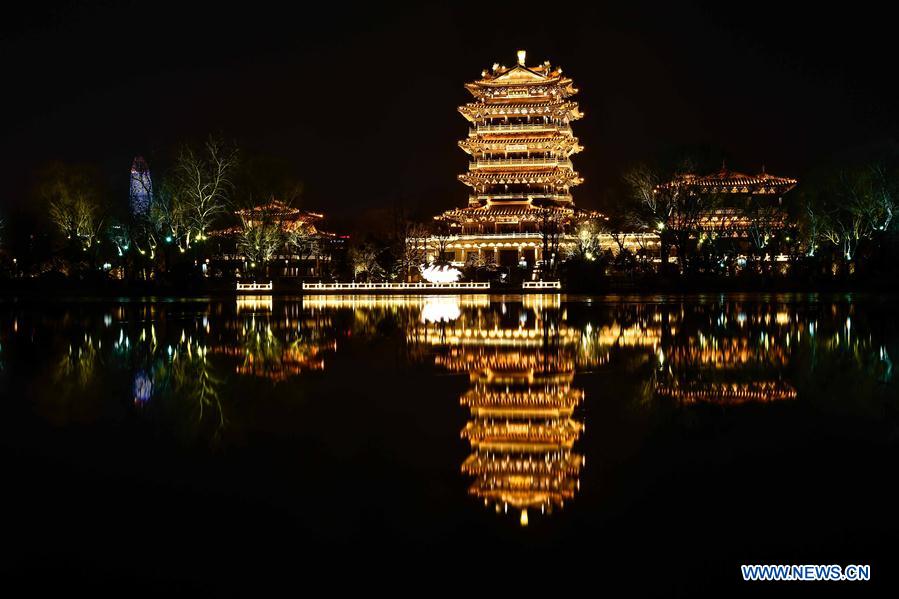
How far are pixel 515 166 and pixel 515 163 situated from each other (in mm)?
249

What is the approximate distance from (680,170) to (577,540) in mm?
60627

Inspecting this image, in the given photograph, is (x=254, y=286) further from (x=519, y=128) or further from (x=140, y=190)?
(x=519, y=128)

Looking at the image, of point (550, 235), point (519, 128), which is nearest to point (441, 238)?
point (550, 235)

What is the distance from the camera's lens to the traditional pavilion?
6116 cm

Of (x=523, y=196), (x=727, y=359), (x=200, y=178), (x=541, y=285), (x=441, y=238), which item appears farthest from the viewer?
(x=523, y=196)

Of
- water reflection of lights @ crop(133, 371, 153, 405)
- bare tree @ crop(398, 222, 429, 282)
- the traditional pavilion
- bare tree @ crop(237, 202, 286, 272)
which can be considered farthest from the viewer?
bare tree @ crop(398, 222, 429, 282)

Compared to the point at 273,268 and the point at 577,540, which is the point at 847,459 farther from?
the point at 273,268

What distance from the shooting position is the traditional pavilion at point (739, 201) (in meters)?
61.2

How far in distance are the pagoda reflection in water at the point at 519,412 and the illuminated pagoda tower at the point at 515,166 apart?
50.1m

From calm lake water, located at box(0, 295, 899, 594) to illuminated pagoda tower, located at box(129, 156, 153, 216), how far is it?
48.3m

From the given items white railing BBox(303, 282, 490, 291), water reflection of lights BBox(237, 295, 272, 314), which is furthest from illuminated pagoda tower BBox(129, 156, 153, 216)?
water reflection of lights BBox(237, 295, 272, 314)

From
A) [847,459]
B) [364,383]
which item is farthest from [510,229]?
[847,459]

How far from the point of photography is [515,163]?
241 feet

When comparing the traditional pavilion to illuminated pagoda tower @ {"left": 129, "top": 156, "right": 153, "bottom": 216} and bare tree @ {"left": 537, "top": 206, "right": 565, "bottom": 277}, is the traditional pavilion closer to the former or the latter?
bare tree @ {"left": 537, "top": 206, "right": 565, "bottom": 277}
